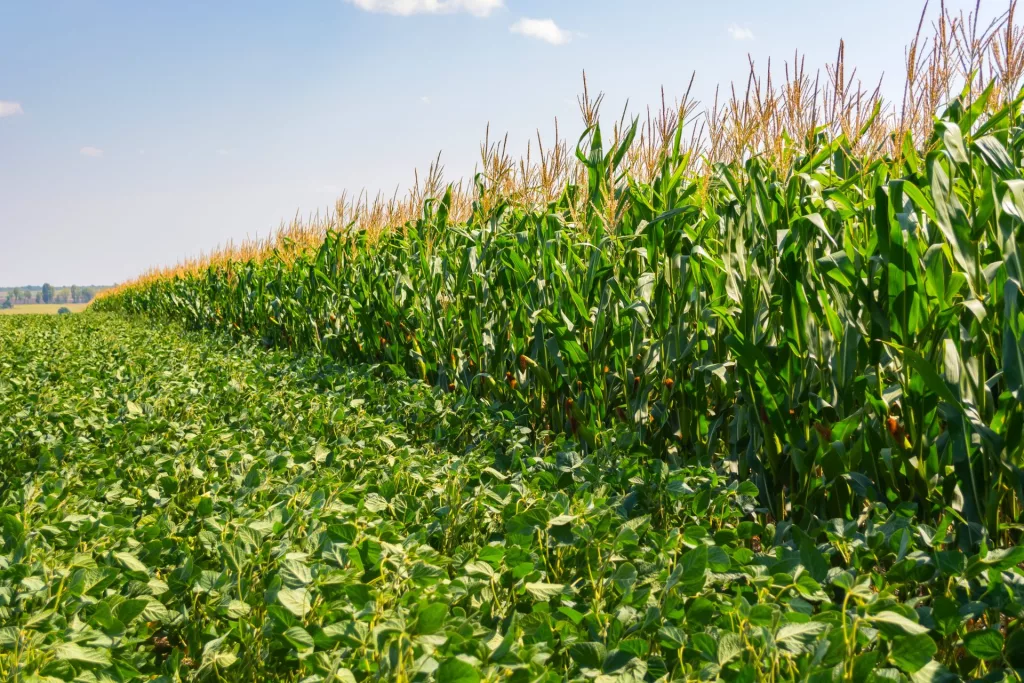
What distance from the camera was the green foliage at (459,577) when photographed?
1.44 meters

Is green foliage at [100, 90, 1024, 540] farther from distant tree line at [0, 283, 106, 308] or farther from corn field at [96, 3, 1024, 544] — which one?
distant tree line at [0, 283, 106, 308]

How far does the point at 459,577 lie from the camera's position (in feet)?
5.97

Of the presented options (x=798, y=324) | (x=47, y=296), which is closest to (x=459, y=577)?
(x=798, y=324)

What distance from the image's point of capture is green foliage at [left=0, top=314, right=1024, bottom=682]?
56.6 inches

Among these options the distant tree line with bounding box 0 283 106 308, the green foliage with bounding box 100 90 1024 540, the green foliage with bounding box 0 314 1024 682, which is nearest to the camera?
the green foliage with bounding box 0 314 1024 682

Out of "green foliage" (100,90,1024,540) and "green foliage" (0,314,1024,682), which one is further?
"green foliage" (100,90,1024,540)

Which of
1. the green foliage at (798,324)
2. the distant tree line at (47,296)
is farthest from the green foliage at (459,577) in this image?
the distant tree line at (47,296)

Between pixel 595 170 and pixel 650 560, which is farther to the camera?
pixel 595 170

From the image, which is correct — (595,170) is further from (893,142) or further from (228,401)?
(228,401)

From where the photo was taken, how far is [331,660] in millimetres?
1419

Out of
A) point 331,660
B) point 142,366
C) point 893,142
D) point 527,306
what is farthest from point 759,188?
point 142,366

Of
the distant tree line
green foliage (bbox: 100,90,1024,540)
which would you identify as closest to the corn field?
green foliage (bbox: 100,90,1024,540)

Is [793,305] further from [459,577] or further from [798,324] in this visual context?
[459,577]

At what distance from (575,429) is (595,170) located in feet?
4.34
